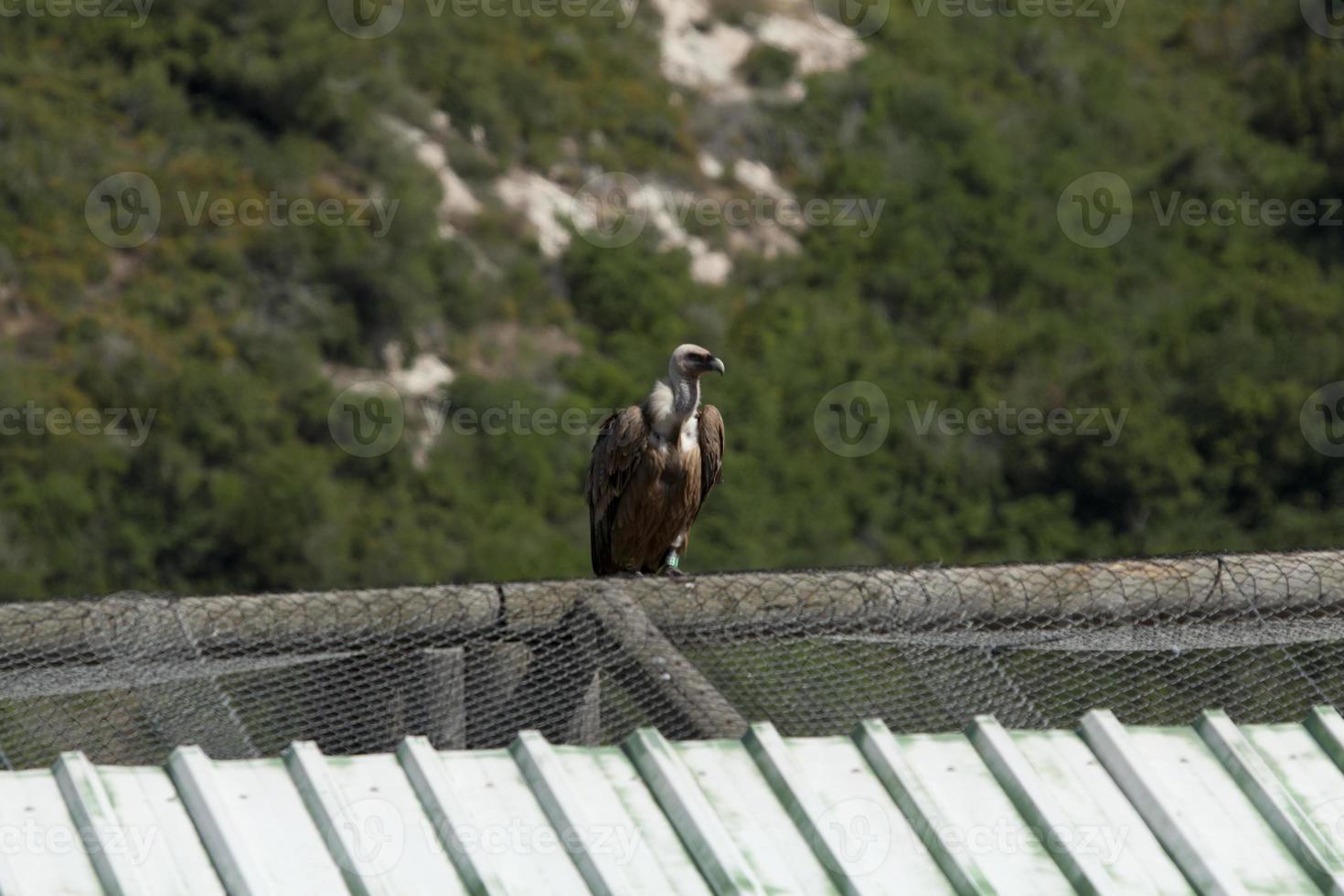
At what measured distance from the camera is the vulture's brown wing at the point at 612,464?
1088cm

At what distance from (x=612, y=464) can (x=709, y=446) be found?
48 cm

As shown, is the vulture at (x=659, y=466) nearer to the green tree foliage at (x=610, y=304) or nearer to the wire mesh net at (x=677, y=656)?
the wire mesh net at (x=677, y=656)

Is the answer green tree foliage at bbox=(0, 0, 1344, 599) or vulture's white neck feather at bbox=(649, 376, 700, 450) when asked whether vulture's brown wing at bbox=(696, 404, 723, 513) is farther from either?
green tree foliage at bbox=(0, 0, 1344, 599)

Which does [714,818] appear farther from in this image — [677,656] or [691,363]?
[691,363]

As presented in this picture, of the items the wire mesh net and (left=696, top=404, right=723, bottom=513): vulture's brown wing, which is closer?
the wire mesh net

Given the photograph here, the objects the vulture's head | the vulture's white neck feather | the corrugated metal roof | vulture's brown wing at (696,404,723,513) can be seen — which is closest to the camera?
the corrugated metal roof

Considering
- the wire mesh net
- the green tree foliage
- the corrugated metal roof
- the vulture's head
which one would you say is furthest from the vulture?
the green tree foliage

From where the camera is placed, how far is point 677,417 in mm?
10859

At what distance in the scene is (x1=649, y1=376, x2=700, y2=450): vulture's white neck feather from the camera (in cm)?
1084

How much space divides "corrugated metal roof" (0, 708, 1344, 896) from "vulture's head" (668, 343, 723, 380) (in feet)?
14.5

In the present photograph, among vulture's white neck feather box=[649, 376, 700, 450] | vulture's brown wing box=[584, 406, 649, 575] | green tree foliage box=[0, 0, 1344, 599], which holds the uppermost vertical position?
vulture's white neck feather box=[649, 376, 700, 450]

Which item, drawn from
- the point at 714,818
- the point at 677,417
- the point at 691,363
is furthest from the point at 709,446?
the point at 714,818

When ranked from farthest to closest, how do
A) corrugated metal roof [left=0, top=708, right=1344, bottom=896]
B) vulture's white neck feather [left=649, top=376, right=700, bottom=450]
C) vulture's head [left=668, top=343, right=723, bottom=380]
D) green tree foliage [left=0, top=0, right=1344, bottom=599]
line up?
1. green tree foliage [left=0, top=0, right=1344, bottom=599]
2. vulture's white neck feather [left=649, top=376, right=700, bottom=450]
3. vulture's head [left=668, top=343, right=723, bottom=380]
4. corrugated metal roof [left=0, top=708, right=1344, bottom=896]

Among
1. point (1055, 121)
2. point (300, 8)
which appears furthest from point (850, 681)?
point (1055, 121)
